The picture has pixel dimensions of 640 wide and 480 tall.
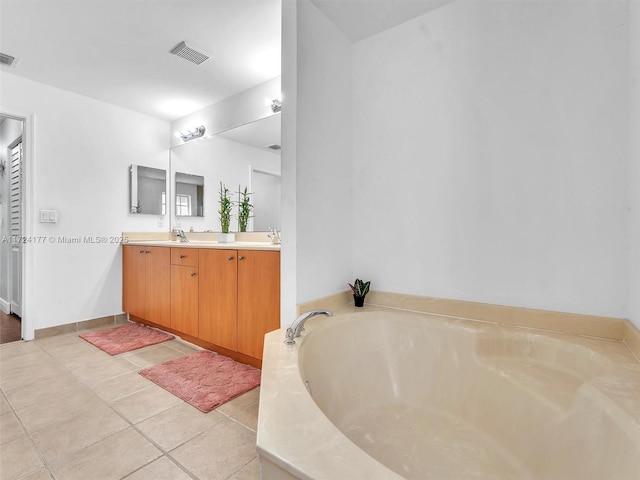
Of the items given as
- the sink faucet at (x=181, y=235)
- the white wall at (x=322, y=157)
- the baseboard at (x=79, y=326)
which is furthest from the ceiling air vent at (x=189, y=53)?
the baseboard at (x=79, y=326)

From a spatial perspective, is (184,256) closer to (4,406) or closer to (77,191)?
(4,406)

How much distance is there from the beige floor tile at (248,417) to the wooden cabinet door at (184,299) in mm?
1014

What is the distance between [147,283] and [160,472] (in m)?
2.12

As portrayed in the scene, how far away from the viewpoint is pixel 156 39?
7.17ft

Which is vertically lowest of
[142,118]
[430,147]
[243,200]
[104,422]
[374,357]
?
[104,422]

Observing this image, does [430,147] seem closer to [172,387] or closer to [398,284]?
[398,284]

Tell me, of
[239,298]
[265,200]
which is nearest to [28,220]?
[265,200]

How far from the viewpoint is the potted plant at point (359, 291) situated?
1.92 m

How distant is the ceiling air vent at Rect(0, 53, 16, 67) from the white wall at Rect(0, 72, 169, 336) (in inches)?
8.1

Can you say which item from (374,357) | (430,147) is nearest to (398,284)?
(374,357)

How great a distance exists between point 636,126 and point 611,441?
1.16 metres

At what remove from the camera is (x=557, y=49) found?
4.69 feet

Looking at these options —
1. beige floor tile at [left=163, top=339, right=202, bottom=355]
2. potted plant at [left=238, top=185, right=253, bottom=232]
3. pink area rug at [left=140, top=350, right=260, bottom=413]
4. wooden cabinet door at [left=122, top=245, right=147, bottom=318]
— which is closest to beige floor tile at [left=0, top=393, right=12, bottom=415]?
pink area rug at [left=140, top=350, right=260, bottom=413]

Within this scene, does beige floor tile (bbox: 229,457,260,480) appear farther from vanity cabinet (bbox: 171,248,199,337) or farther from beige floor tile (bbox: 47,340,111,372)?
beige floor tile (bbox: 47,340,111,372)
